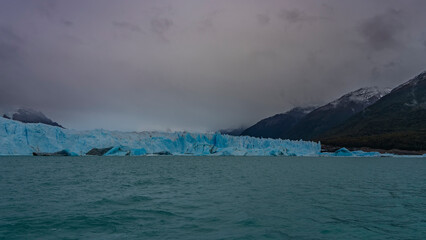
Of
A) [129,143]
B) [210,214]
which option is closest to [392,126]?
[129,143]

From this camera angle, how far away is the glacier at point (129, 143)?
2441 inches

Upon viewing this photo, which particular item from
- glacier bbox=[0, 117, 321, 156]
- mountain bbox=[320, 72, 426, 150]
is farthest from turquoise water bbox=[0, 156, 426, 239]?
mountain bbox=[320, 72, 426, 150]

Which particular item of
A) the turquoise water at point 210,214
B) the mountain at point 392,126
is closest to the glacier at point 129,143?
the mountain at point 392,126

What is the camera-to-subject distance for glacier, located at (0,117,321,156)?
203 feet

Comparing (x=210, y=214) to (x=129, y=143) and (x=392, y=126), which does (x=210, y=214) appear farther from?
(x=392, y=126)

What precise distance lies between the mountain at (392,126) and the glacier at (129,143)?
37021 mm

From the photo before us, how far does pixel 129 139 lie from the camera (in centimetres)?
7819

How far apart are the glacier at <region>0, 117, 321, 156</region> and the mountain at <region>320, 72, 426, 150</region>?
121 ft

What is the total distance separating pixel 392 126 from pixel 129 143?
142 metres

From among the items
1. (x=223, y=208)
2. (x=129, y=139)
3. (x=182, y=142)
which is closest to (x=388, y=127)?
(x=182, y=142)

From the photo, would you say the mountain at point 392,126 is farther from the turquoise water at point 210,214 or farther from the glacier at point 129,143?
the turquoise water at point 210,214

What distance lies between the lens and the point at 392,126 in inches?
6117

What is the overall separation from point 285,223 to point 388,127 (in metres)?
173

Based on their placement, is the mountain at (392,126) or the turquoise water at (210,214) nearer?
the turquoise water at (210,214)
